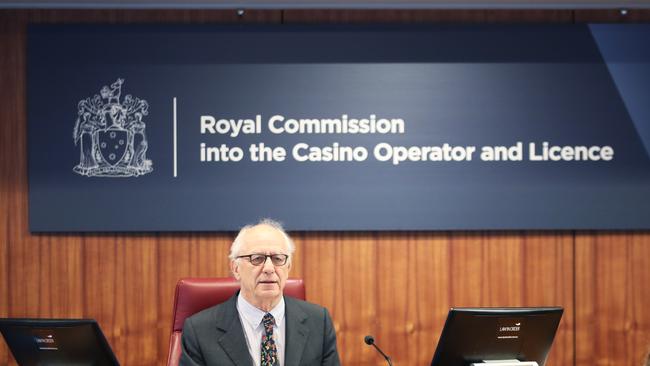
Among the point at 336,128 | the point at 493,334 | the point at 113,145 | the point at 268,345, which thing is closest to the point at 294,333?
the point at 268,345

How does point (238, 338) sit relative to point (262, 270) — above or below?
below

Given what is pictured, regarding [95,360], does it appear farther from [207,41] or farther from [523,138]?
[523,138]

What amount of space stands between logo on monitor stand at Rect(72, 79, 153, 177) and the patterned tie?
178 centimetres

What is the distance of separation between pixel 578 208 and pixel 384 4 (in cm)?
169

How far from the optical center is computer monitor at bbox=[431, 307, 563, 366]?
2219mm

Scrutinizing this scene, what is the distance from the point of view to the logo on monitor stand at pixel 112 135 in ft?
12.7

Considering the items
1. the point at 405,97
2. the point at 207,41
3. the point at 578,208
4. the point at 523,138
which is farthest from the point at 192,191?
the point at 578,208

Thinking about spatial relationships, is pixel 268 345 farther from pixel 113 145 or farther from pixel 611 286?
pixel 611 286

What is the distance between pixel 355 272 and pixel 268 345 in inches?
63.6

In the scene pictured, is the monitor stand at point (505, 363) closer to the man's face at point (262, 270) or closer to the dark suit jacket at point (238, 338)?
the dark suit jacket at point (238, 338)

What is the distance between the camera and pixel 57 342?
2348 mm

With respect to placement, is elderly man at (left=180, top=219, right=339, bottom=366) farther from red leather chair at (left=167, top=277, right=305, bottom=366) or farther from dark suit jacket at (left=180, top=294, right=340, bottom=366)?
red leather chair at (left=167, top=277, right=305, bottom=366)

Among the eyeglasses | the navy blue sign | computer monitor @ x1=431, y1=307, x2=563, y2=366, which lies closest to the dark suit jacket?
the eyeglasses

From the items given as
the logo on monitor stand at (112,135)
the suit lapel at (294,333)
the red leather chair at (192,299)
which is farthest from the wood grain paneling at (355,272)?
the suit lapel at (294,333)
